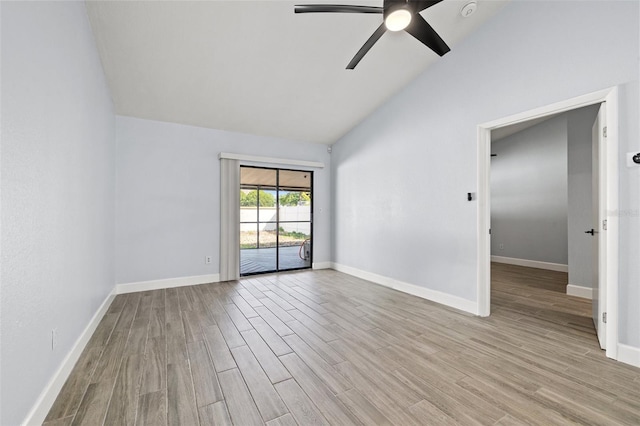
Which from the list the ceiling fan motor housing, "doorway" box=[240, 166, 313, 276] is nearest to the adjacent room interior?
the ceiling fan motor housing

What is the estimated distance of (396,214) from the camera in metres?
4.39

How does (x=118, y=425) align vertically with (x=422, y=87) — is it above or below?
below

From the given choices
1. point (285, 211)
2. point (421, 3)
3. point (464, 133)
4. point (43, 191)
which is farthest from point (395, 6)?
point (285, 211)

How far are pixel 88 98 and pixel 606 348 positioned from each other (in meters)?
5.30

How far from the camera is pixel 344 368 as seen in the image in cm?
209

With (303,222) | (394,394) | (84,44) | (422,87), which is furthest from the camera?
(303,222)

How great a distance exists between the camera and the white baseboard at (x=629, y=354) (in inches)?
83.8

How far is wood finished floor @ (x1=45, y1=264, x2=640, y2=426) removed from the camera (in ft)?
5.31

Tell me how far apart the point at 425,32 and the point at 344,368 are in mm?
2895

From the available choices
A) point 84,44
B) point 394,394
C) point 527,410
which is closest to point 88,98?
point 84,44

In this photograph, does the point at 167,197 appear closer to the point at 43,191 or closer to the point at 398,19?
the point at 43,191

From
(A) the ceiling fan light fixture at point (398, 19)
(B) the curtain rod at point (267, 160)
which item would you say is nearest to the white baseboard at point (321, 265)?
(B) the curtain rod at point (267, 160)

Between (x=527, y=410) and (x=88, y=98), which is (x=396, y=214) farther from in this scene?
(x=88, y=98)

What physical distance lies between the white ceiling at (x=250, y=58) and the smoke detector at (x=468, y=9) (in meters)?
0.08
